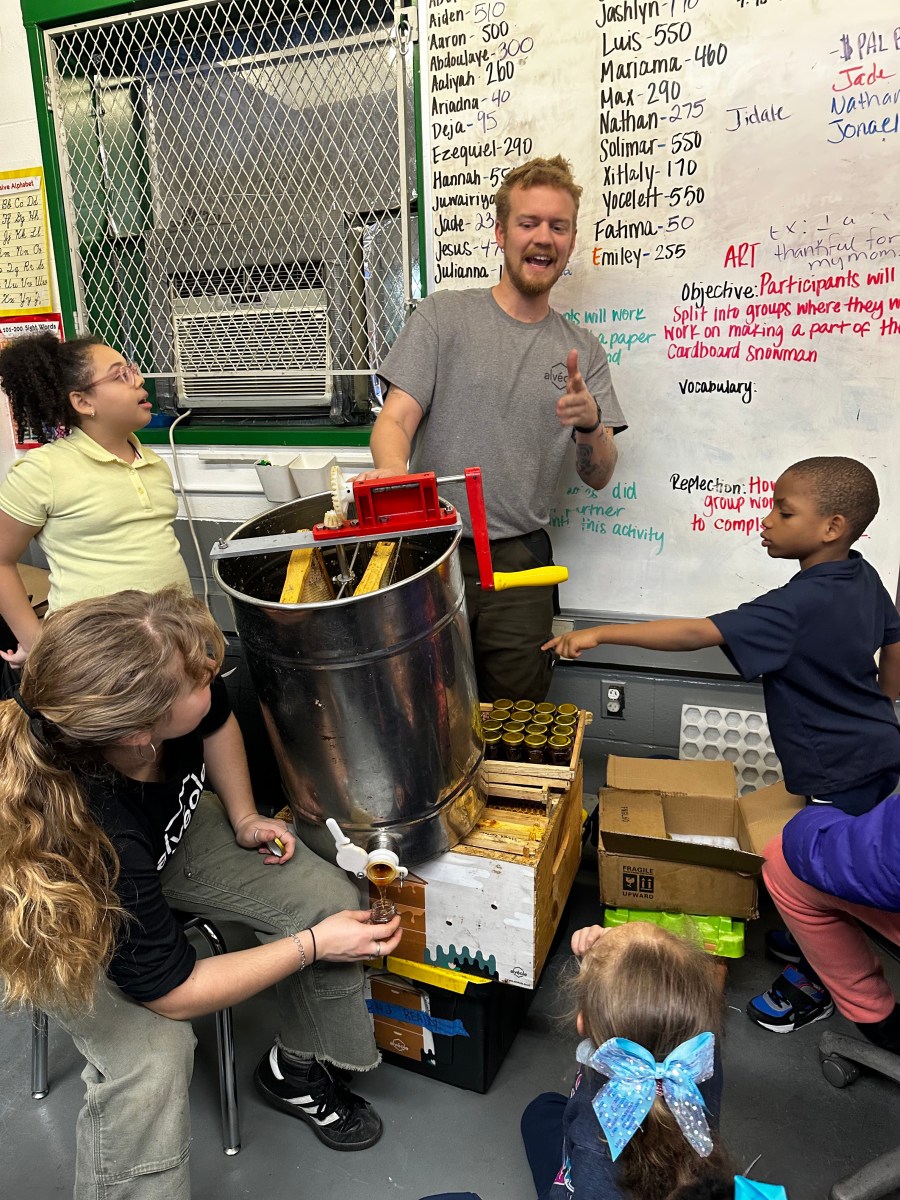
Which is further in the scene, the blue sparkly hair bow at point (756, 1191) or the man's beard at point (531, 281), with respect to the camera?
the man's beard at point (531, 281)

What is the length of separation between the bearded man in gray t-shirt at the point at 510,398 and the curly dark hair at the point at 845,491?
1.60ft

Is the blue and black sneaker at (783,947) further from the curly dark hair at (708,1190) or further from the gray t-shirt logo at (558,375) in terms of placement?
the gray t-shirt logo at (558,375)

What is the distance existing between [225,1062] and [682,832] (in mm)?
1150

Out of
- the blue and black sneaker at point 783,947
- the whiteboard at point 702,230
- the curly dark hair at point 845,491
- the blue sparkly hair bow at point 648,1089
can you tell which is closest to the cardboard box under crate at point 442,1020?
the blue sparkly hair bow at point 648,1089

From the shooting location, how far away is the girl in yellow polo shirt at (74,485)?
1808 mm

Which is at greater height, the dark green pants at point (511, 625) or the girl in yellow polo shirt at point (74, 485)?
the girl in yellow polo shirt at point (74, 485)

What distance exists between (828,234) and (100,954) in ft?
7.05

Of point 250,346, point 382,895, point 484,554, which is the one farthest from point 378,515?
point 250,346

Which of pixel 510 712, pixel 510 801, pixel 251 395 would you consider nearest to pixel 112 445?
pixel 251 395

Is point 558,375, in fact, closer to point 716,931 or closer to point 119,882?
point 716,931

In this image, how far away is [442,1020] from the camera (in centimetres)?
149

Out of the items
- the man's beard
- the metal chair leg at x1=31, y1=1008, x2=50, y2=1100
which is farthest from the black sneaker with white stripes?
the man's beard

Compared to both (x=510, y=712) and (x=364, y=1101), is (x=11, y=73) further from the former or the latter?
(x=364, y=1101)

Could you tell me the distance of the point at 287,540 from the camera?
119cm
